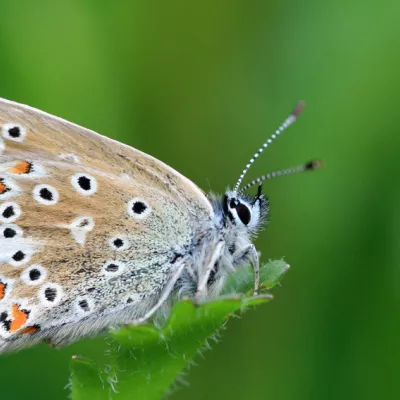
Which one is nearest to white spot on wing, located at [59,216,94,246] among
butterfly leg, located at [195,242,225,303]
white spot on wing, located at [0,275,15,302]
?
white spot on wing, located at [0,275,15,302]

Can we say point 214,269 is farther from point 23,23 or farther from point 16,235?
point 23,23

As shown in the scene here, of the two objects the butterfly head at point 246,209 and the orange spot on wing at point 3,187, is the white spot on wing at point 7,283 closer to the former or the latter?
the orange spot on wing at point 3,187

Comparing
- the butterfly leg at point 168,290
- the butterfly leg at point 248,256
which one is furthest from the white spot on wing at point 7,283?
the butterfly leg at point 248,256

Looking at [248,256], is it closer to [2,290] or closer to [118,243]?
[118,243]

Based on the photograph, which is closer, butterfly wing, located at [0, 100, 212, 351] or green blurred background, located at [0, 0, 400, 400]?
butterfly wing, located at [0, 100, 212, 351]

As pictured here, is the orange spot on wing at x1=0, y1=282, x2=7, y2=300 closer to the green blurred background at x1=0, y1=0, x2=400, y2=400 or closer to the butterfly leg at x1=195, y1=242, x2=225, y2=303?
the butterfly leg at x1=195, y1=242, x2=225, y2=303

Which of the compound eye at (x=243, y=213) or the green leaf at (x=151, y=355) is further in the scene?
the compound eye at (x=243, y=213)
